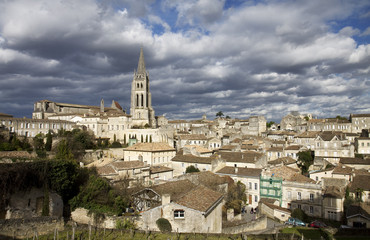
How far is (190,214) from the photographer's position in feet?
61.0

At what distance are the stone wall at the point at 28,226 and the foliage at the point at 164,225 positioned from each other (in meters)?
7.20

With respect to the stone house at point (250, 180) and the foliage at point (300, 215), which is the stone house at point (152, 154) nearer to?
the stone house at point (250, 180)

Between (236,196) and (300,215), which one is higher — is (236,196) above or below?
above

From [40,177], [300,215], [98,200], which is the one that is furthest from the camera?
[300,215]

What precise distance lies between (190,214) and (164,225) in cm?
207

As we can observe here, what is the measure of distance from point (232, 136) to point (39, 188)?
192 ft

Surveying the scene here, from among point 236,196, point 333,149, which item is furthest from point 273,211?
point 333,149

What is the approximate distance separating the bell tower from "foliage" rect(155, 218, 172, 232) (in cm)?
6786

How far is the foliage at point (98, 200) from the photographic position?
77.8ft

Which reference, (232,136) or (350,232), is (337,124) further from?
(350,232)

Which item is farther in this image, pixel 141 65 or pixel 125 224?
pixel 141 65

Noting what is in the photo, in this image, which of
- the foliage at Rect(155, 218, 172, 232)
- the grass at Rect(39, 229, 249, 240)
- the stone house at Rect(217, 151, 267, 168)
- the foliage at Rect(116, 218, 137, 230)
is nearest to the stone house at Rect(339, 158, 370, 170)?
the stone house at Rect(217, 151, 267, 168)

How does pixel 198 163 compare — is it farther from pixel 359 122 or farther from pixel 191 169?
pixel 359 122

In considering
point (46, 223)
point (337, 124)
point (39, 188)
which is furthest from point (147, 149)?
point (337, 124)
